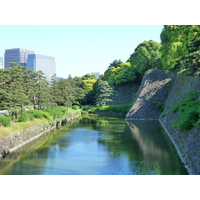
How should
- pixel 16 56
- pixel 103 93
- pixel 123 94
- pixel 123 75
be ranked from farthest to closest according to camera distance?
pixel 16 56, pixel 123 94, pixel 123 75, pixel 103 93

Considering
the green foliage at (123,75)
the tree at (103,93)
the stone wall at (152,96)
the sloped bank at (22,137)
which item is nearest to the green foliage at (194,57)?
the sloped bank at (22,137)

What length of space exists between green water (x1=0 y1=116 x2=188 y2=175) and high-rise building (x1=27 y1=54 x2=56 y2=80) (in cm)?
14460

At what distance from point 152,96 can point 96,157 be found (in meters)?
22.8

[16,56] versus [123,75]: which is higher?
[16,56]

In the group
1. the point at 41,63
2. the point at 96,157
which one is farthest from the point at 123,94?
the point at 41,63

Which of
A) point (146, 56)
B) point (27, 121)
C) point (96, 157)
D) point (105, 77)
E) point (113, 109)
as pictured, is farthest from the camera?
point (105, 77)

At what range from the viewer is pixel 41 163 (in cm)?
1293

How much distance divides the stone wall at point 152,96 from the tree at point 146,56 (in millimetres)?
7819

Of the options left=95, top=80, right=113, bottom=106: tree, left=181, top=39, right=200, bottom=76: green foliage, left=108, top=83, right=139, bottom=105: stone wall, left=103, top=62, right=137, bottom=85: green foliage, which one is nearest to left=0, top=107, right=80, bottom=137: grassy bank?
left=181, top=39, right=200, bottom=76: green foliage

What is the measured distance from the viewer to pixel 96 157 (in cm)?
1407

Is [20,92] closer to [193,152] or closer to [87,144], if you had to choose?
[87,144]

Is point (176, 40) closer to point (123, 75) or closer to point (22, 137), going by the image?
point (22, 137)

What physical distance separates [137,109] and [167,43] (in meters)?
9.87

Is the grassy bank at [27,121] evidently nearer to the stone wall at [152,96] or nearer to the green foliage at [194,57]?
the green foliage at [194,57]
